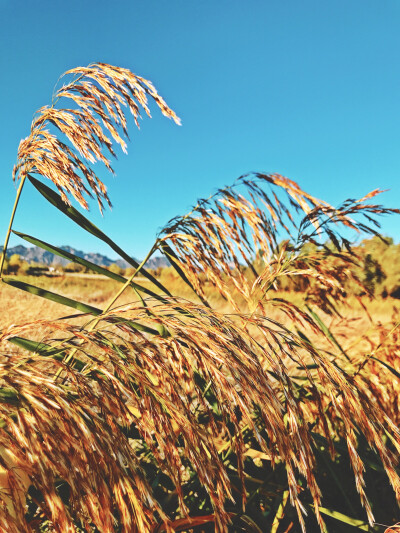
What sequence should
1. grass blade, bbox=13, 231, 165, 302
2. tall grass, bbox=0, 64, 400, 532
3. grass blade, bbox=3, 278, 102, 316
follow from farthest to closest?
grass blade, bbox=13, 231, 165, 302 → grass blade, bbox=3, 278, 102, 316 → tall grass, bbox=0, 64, 400, 532

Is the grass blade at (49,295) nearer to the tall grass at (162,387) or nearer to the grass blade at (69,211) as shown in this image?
the tall grass at (162,387)

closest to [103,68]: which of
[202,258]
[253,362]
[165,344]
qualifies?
[202,258]

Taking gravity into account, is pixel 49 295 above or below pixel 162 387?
above

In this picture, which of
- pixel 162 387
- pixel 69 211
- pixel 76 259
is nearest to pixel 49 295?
pixel 76 259

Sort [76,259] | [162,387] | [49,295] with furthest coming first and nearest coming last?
[76,259]
[49,295]
[162,387]

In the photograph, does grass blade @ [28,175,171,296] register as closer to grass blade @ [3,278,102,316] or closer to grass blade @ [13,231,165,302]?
grass blade @ [13,231,165,302]

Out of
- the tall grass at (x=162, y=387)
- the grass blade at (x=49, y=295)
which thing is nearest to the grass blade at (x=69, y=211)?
the tall grass at (x=162, y=387)

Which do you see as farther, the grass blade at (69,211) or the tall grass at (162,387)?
the grass blade at (69,211)

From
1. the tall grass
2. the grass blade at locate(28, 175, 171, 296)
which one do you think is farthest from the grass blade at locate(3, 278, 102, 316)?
the grass blade at locate(28, 175, 171, 296)

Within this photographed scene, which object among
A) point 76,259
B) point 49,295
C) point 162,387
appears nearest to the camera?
point 162,387

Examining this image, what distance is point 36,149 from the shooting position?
1.34 m

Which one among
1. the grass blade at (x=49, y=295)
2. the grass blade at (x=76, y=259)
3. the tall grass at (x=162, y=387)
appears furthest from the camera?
the grass blade at (x=76, y=259)

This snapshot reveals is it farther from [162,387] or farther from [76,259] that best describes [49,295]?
[162,387]

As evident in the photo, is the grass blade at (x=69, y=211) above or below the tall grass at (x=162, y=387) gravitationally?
above
